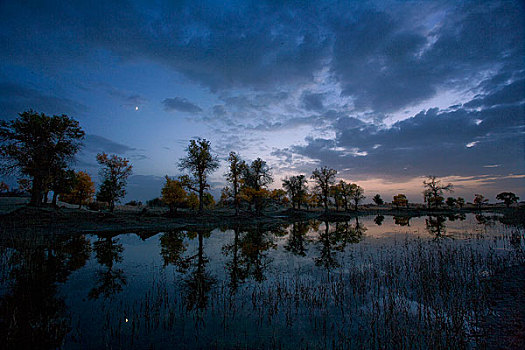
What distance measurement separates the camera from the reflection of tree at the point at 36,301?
655 cm

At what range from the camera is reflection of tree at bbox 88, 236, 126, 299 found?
10637 millimetres

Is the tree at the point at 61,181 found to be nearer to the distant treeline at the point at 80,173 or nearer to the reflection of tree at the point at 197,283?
the distant treeline at the point at 80,173

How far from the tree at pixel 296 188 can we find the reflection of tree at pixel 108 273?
6662 cm

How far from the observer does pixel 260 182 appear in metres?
61.2

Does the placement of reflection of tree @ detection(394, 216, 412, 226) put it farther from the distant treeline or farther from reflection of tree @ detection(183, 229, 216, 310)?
reflection of tree @ detection(183, 229, 216, 310)

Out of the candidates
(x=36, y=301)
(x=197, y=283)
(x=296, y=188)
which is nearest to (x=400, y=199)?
(x=296, y=188)

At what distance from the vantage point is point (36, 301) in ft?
29.7

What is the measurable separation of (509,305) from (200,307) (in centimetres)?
1290

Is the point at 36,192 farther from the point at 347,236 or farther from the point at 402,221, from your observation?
the point at 402,221

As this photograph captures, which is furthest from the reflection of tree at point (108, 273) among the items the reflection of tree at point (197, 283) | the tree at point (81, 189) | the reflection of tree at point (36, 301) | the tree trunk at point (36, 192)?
the tree at point (81, 189)

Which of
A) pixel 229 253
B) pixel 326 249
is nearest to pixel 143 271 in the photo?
pixel 229 253

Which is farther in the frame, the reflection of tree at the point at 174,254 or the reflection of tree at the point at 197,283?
the reflection of tree at the point at 174,254

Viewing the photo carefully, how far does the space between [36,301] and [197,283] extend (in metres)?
6.71

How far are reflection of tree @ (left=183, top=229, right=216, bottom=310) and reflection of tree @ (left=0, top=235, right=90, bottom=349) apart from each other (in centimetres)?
435
